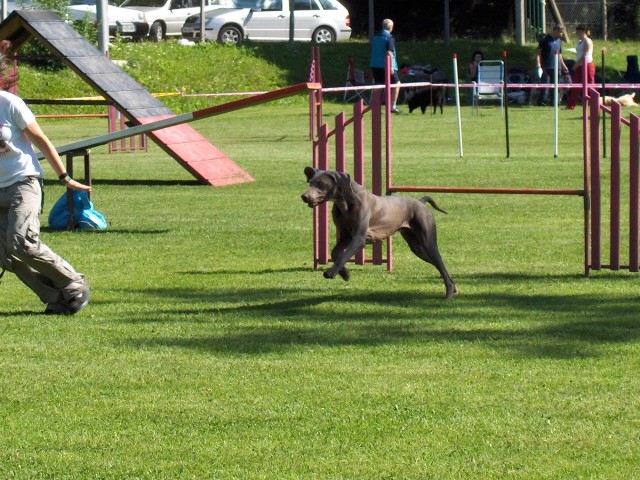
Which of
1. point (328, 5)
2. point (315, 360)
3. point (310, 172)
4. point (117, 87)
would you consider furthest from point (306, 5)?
point (315, 360)

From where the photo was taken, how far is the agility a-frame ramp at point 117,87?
1759 cm

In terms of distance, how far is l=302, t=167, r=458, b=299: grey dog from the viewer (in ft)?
30.1

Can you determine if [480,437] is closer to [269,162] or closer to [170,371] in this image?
[170,371]

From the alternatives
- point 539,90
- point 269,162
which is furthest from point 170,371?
point 539,90

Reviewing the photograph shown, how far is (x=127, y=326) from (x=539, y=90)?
27.2m

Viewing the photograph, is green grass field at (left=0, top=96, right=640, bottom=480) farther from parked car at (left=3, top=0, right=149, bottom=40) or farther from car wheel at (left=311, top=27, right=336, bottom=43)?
car wheel at (left=311, top=27, right=336, bottom=43)

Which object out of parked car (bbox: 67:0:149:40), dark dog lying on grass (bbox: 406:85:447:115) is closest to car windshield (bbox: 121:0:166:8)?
parked car (bbox: 67:0:149:40)

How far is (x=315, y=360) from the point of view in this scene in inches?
305

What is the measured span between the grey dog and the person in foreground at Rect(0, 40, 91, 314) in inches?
61.5

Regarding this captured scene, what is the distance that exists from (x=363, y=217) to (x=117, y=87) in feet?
30.3

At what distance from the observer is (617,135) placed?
420 inches

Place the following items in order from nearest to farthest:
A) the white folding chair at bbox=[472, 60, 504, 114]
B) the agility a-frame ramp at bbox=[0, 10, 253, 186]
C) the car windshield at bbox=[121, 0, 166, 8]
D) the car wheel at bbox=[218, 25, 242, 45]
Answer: the agility a-frame ramp at bbox=[0, 10, 253, 186]
the white folding chair at bbox=[472, 60, 504, 114]
the car wheel at bbox=[218, 25, 242, 45]
the car windshield at bbox=[121, 0, 166, 8]

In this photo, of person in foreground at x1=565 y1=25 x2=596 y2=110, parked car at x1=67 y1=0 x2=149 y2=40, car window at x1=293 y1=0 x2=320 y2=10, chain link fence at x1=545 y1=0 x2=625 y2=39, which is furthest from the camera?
chain link fence at x1=545 y1=0 x2=625 y2=39

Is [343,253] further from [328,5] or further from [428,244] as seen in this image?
[328,5]
